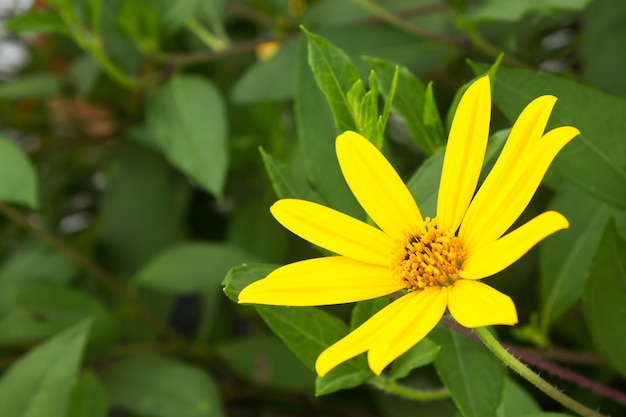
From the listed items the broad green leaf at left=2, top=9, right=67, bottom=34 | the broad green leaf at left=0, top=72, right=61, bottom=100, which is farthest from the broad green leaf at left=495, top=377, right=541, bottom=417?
the broad green leaf at left=0, top=72, right=61, bottom=100

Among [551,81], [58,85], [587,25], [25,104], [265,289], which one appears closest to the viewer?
[265,289]

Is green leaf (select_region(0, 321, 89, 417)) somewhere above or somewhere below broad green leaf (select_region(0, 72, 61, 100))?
below

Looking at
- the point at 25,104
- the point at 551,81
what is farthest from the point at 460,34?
the point at 25,104

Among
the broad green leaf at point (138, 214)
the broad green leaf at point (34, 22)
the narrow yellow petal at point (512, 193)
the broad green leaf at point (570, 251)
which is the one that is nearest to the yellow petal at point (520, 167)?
the narrow yellow petal at point (512, 193)

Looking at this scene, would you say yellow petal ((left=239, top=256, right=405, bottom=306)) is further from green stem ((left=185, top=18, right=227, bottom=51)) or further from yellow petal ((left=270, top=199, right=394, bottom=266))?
green stem ((left=185, top=18, right=227, bottom=51))

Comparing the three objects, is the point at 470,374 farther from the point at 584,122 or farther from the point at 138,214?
the point at 138,214

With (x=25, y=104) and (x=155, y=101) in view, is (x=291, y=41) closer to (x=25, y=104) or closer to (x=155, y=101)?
(x=155, y=101)

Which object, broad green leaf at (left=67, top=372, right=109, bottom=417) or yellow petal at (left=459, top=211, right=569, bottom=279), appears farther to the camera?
broad green leaf at (left=67, top=372, right=109, bottom=417)
